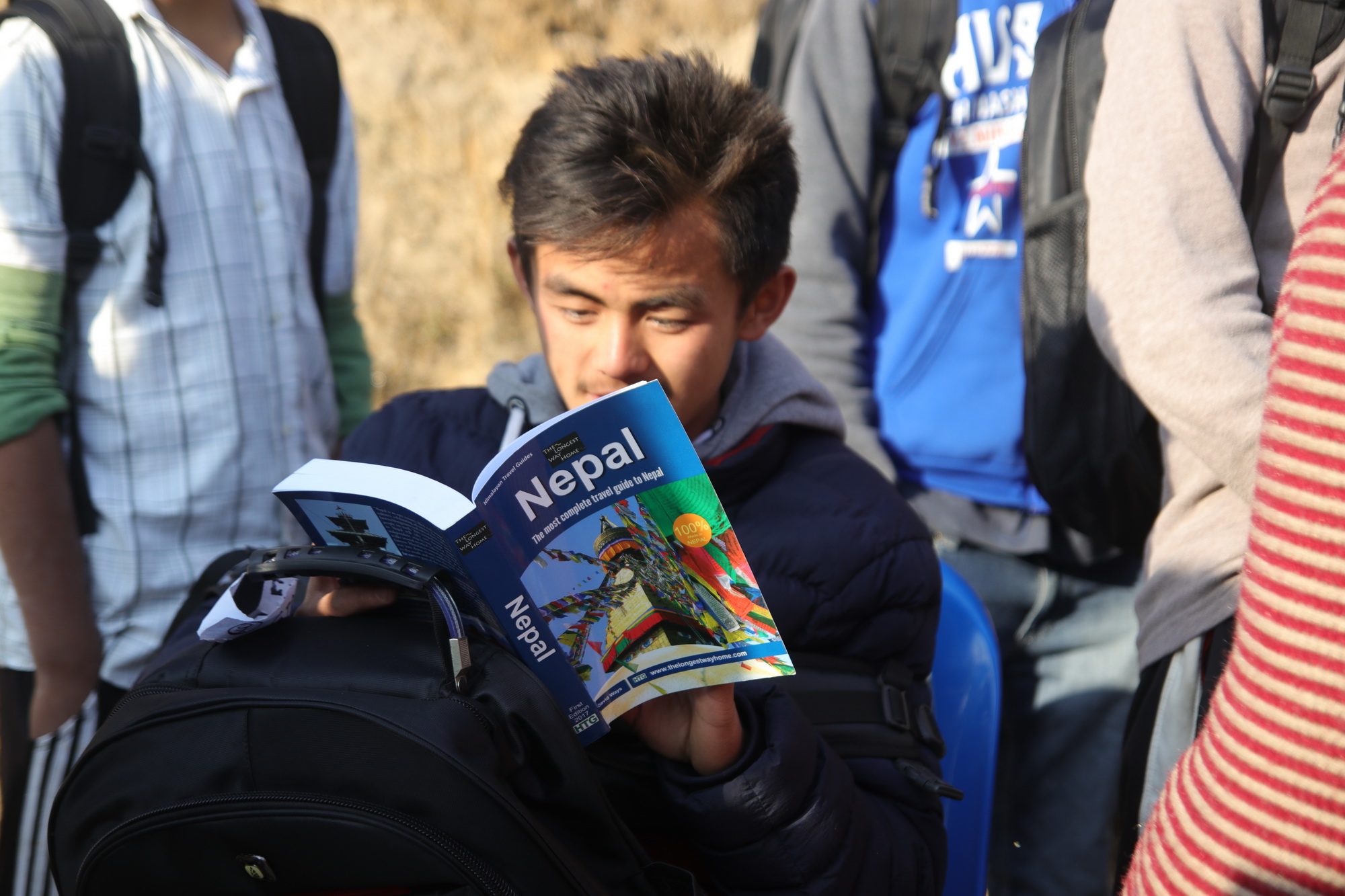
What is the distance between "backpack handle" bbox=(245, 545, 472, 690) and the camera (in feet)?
3.09

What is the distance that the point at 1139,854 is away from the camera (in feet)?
2.56

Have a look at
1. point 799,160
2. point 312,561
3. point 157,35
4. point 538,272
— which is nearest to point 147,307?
point 157,35

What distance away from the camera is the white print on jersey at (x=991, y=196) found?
1862mm

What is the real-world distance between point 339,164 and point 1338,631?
210 cm

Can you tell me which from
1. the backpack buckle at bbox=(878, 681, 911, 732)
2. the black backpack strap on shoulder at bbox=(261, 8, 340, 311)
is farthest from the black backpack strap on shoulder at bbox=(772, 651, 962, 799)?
the black backpack strap on shoulder at bbox=(261, 8, 340, 311)

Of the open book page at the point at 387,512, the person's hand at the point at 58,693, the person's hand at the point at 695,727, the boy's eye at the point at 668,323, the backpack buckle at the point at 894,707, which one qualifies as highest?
the boy's eye at the point at 668,323

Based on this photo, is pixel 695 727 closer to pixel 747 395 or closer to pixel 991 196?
pixel 747 395

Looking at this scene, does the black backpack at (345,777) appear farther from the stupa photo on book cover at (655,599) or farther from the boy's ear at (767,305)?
the boy's ear at (767,305)

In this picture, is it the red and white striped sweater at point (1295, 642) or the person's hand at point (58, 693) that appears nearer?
the red and white striped sweater at point (1295, 642)

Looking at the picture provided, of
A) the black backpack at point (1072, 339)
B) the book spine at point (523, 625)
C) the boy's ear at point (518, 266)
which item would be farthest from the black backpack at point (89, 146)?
the black backpack at point (1072, 339)

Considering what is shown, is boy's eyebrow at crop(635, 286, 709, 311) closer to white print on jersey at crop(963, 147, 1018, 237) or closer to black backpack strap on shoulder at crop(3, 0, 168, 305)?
white print on jersey at crop(963, 147, 1018, 237)

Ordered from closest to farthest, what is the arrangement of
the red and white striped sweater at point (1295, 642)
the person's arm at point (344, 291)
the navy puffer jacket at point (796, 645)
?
the red and white striped sweater at point (1295, 642) → the navy puffer jacket at point (796, 645) → the person's arm at point (344, 291)

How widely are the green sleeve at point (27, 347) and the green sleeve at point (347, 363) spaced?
0.65 metres

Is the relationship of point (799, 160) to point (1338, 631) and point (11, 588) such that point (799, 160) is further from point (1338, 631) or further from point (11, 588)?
point (11, 588)
